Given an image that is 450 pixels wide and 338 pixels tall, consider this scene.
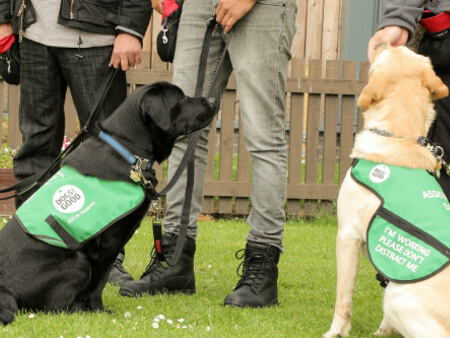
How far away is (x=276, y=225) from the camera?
3.98 meters

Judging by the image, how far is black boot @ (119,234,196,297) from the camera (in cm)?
405

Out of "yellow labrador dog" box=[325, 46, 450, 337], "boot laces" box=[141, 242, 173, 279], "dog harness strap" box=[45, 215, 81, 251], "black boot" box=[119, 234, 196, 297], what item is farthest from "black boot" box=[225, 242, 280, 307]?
"dog harness strap" box=[45, 215, 81, 251]

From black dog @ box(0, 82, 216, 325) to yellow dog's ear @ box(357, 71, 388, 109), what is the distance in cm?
91

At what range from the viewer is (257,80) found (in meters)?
3.83

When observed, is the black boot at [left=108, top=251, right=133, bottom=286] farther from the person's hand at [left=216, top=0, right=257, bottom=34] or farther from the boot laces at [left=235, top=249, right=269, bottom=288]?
the person's hand at [left=216, top=0, right=257, bottom=34]

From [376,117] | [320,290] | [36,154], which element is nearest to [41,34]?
[36,154]

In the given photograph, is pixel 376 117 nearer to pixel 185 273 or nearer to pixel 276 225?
pixel 276 225

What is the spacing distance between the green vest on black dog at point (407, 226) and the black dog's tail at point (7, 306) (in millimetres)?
1683

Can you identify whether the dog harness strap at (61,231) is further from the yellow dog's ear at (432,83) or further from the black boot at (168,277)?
the yellow dog's ear at (432,83)

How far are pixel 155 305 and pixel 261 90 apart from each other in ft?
4.34

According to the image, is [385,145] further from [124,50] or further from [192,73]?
[124,50]

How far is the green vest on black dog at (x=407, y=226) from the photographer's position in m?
2.90

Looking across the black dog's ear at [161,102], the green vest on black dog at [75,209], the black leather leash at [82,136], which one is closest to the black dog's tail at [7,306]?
the green vest on black dog at [75,209]

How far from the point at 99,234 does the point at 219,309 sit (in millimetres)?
803
